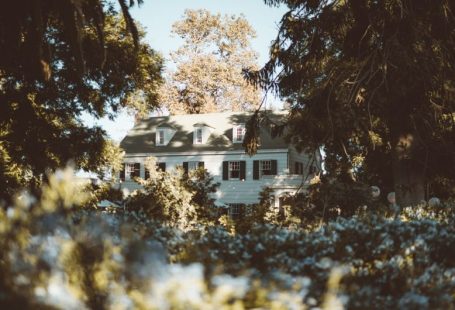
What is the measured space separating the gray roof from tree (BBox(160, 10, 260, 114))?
3.29 meters

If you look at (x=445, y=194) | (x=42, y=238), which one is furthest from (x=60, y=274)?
(x=445, y=194)

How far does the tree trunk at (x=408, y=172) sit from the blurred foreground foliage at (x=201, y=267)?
1129 centimetres

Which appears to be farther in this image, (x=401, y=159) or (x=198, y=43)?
(x=198, y=43)

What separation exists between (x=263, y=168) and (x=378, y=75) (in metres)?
18.7

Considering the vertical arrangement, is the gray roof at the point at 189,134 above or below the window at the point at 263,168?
above

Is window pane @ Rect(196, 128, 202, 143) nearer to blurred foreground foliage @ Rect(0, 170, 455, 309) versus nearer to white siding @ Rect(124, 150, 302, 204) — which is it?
white siding @ Rect(124, 150, 302, 204)

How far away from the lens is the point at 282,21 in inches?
553

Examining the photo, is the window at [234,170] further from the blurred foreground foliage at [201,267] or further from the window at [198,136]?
the blurred foreground foliage at [201,267]

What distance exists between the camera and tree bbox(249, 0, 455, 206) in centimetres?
1105

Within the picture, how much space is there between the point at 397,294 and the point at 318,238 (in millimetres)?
1160

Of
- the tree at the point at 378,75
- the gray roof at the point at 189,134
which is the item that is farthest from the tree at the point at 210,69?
the tree at the point at 378,75

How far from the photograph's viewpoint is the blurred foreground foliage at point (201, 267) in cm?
306

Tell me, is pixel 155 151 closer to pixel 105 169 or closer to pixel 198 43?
pixel 198 43

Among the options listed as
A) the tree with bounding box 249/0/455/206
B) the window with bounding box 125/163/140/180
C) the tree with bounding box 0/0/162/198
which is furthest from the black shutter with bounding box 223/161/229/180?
the tree with bounding box 0/0/162/198
